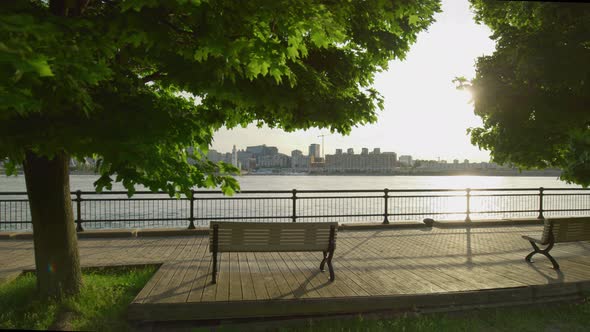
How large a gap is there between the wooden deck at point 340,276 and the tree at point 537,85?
221 centimetres

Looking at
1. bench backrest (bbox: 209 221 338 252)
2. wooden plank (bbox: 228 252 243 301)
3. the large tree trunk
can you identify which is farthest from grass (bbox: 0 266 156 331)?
bench backrest (bbox: 209 221 338 252)

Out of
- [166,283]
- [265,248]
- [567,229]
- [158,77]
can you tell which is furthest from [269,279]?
[567,229]

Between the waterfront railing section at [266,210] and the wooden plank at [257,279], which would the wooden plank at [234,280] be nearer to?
the wooden plank at [257,279]

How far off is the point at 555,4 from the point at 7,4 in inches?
332

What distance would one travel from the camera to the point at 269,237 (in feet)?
20.7

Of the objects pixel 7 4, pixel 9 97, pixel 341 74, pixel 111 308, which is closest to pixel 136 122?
pixel 7 4

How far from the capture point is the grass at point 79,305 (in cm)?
495

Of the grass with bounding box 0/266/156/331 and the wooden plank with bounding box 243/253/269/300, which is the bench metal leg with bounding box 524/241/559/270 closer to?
the wooden plank with bounding box 243/253/269/300

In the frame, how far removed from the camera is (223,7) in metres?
3.62

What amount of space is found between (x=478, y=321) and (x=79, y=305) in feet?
16.9

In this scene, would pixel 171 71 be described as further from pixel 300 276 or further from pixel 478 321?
pixel 478 321

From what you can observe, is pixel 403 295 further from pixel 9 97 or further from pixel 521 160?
pixel 521 160

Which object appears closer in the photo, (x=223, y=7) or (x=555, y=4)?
(x=223, y=7)

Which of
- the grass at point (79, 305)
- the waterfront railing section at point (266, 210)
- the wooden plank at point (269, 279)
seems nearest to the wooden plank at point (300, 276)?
the wooden plank at point (269, 279)
